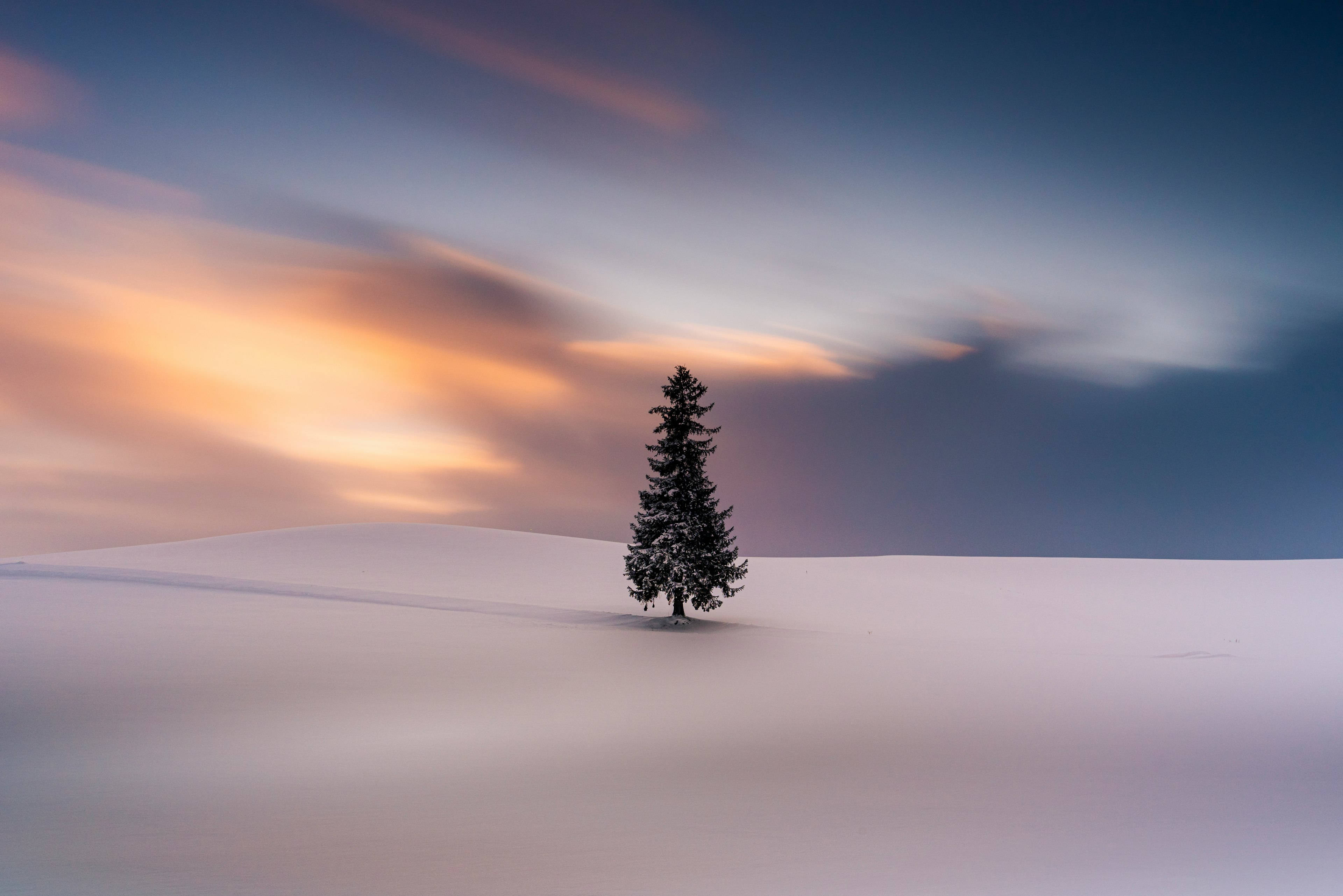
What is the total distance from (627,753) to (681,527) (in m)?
Result: 16.8

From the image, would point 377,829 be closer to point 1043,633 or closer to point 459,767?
point 459,767

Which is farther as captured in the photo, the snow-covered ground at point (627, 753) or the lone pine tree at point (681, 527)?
the lone pine tree at point (681, 527)

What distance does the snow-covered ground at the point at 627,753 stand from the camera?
7.86 m

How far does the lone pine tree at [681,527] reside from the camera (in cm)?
2906

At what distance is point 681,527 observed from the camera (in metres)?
29.4

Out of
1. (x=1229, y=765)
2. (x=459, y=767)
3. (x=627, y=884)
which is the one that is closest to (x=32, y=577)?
(x=459, y=767)

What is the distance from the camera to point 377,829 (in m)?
8.88

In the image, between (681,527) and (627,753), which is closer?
(627,753)

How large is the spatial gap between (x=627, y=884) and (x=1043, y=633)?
30.4m

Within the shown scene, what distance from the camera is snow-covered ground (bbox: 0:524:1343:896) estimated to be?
25.8 ft

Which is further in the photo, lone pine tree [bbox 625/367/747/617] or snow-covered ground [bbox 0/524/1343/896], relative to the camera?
lone pine tree [bbox 625/367/747/617]

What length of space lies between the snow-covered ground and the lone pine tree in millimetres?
1472

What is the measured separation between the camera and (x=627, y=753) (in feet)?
42.0

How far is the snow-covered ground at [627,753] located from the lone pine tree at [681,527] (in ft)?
4.83
